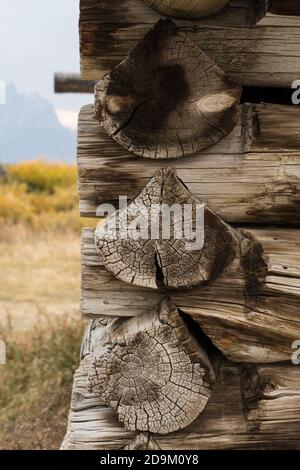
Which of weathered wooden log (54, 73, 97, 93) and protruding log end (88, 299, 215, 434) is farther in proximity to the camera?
weathered wooden log (54, 73, 97, 93)

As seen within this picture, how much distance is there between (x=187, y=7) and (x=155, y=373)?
122 cm

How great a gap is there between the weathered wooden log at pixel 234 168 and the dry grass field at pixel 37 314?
2.13m

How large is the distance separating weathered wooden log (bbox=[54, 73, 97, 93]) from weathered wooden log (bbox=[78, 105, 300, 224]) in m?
4.30

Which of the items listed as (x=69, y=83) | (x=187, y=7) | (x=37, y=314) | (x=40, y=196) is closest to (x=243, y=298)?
(x=187, y=7)

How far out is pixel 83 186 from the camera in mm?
2471

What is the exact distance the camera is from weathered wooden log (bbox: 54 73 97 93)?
262 inches

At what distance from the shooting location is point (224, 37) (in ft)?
7.79

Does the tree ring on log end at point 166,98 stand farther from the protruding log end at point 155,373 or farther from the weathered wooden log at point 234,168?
the protruding log end at point 155,373

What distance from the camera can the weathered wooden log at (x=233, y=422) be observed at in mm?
2607

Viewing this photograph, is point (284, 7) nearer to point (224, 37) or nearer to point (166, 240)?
point (224, 37)

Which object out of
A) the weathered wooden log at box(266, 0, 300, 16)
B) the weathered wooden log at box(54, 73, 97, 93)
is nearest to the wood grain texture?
the weathered wooden log at box(266, 0, 300, 16)

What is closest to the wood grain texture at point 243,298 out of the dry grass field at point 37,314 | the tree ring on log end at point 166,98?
the tree ring on log end at point 166,98

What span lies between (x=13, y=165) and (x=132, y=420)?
17.7 metres

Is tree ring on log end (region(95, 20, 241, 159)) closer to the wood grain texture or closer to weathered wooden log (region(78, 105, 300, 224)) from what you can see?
A: weathered wooden log (region(78, 105, 300, 224))
